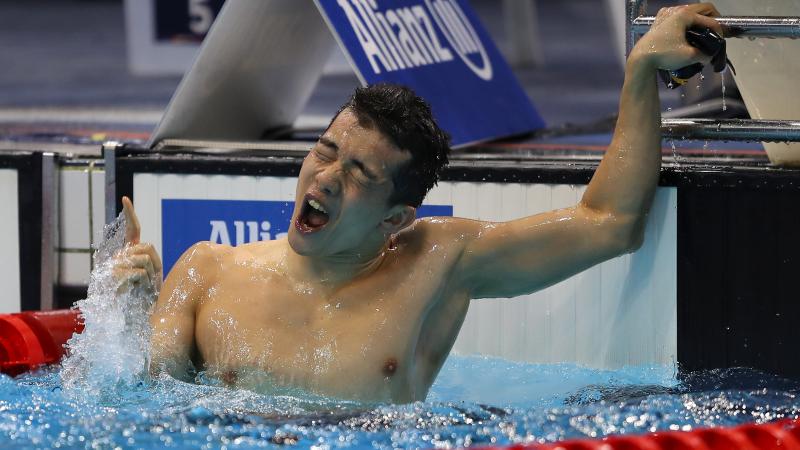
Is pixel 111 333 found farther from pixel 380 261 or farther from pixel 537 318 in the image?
pixel 537 318

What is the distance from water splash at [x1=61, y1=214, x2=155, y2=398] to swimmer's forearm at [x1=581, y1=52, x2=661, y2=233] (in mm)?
1020

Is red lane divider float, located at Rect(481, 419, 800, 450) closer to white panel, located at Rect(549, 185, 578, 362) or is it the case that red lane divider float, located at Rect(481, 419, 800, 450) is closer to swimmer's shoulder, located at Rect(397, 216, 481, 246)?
swimmer's shoulder, located at Rect(397, 216, 481, 246)

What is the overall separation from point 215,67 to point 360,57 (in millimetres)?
508

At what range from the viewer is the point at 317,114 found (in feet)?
20.6

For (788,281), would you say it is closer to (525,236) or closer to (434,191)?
(525,236)

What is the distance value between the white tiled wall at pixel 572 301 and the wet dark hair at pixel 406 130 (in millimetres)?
679

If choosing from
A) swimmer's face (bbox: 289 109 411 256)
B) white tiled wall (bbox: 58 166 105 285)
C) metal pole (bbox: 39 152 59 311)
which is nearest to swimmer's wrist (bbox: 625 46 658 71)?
swimmer's face (bbox: 289 109 411 256)

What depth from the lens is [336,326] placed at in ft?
9.32

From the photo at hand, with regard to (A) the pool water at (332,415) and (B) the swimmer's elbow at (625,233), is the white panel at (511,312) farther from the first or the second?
(B) the swimmer's elbow at (625,233)

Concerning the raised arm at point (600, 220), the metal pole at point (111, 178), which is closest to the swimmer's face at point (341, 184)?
the raised arm at point (600, 220)

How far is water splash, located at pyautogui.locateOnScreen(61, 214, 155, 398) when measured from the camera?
8.95 feet

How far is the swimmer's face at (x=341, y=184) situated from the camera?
2705 millimetres

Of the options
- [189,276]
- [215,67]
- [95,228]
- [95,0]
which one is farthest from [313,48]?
[95,0]

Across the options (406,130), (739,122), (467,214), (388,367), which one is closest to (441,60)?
(467,214)
